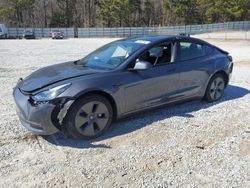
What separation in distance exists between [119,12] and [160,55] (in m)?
53.7

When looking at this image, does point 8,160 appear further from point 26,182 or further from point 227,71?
point 227,71

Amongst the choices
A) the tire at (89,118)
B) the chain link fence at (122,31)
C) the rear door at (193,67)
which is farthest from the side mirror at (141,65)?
the chain link fence at (122,31)

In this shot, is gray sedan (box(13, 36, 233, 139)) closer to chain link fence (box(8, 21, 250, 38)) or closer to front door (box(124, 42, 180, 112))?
front door (box(124, 42, 180, 112))

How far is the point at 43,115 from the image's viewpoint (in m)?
4.25

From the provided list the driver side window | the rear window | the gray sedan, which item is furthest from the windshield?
the rear window

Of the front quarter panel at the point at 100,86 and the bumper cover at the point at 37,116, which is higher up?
the front quarter panel at the point at 100,86

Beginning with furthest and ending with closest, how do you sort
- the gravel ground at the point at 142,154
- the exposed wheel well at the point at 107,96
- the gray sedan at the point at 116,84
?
the exposed wheel well at the point at 107,96
the gray sedan at the point at 116,84
the gravel ground at the point at 142,154

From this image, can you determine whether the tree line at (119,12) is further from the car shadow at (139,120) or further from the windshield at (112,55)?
the windshield at (112,55)

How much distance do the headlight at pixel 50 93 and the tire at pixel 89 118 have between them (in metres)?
0.27

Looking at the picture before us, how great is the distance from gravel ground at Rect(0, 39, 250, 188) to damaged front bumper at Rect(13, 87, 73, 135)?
0.28 meters

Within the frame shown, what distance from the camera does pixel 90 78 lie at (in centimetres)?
460

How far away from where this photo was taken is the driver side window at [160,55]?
5374 millimetres

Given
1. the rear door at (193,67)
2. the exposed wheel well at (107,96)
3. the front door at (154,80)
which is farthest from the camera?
the rear door at (193,67)

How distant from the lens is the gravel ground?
362 cm
